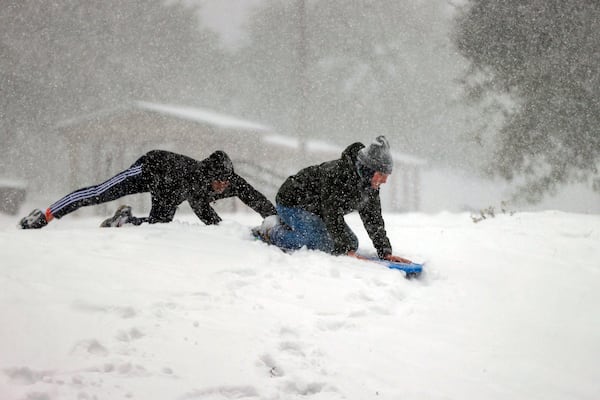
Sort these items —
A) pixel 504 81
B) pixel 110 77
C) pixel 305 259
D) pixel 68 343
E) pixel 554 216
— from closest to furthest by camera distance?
pixel 68 343, pixel 305 259, pixel 554 216, pixel 504 81, pixel 110 77

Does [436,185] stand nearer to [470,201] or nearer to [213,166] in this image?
[470,201]

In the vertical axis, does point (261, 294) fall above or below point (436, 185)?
below

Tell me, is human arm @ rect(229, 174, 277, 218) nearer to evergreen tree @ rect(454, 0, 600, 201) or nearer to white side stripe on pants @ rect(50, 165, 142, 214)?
white side stripe on pants @ rect(50, 165, 142, 214)

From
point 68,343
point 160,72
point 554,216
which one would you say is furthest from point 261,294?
point 160,72

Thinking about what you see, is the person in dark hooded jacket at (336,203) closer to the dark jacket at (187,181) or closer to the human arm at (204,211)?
the dark jacket at (187,181)

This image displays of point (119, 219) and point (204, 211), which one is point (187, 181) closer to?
point (204, 211)

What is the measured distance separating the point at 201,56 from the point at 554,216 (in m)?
38.4

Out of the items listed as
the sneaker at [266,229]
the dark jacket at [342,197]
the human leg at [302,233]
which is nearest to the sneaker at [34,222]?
the sneaker at [266,229]

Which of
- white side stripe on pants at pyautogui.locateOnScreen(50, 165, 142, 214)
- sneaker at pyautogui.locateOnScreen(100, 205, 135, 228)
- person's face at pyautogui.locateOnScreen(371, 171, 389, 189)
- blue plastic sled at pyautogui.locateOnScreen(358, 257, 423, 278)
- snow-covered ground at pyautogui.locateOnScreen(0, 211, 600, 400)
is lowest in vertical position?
snow-covered ground at pyautogui.locateOnScreen(0, 211, 600, 400)

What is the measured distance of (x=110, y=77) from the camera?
128ft

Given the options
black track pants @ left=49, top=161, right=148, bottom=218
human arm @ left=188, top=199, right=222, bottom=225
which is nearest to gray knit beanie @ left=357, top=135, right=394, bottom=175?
human arm @ left=188, top=199, right=222, bottom=225

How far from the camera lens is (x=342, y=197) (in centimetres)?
582

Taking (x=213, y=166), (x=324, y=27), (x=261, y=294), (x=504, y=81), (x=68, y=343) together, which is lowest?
(x=68, y=343)

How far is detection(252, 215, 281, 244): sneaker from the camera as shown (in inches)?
254
